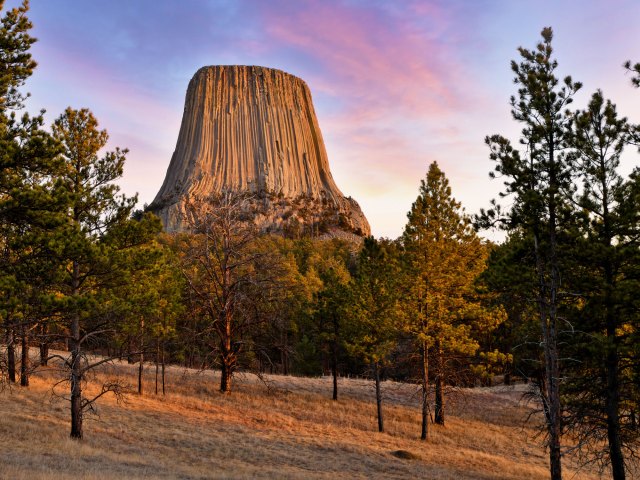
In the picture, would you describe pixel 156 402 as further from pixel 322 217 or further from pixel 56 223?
pixel 322 217

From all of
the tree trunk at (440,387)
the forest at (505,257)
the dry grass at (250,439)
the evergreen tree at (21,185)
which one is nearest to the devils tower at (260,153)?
the dry grass at (250,439)

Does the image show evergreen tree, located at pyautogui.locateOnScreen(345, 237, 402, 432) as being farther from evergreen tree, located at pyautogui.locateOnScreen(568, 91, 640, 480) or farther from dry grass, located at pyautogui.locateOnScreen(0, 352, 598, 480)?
evergreen tree, located at pyautogui.locateOnScreen(568, 91, 640, 480)

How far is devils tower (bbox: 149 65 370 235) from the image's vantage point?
148 meters

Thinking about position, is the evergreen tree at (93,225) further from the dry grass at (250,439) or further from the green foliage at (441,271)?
the green foliage at (441,271)

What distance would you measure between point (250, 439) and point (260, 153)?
466 ft

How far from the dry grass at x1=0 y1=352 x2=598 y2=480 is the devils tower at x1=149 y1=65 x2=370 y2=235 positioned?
4390 inches

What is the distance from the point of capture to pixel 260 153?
517ft

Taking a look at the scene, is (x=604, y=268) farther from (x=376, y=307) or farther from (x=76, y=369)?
(x=76, y=369)

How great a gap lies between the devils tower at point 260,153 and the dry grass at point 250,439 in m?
112

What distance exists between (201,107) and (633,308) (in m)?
161

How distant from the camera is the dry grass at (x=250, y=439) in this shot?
607 inches

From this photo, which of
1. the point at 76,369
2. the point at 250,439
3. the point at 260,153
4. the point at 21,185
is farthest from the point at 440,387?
the point at 260,153

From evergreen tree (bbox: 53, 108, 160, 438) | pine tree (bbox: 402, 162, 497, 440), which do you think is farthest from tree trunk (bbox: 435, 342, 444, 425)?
evergreen tree (bbox: 53, 108, 160, 438)

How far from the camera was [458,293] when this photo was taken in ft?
83.7
